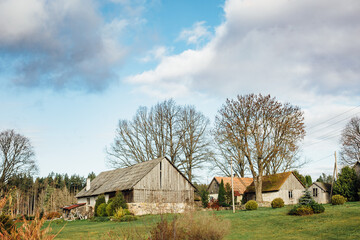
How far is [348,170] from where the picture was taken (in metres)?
35.4

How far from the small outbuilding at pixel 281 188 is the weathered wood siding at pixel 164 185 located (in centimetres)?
1098

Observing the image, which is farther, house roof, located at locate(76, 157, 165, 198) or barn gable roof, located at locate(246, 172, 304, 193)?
barn gable roof, located at locate(246, 172, 304, 193)

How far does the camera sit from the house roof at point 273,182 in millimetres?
40688

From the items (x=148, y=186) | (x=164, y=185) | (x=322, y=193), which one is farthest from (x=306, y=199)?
(x=322, y=193)

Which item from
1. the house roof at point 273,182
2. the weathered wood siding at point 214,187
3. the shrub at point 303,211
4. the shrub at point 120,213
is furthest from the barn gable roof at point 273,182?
the shrub at point 120,213

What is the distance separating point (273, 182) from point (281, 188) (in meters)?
1.80

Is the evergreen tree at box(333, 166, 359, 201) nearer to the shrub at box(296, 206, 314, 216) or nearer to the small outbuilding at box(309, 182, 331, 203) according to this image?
the small outbuilding at box(309, 182, 331, 203)

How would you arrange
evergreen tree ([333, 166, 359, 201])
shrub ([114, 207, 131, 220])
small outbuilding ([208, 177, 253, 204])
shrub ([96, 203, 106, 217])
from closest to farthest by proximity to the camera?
shrub ([114, 207, 131, 220]), shrub ([96, 203, 106, 217]), evergreen tree ([333, 166, 359, 201]), small outbuilding ([208, 177, 253, 204])

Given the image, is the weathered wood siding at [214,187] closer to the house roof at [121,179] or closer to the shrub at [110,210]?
the house roof at [121,179]

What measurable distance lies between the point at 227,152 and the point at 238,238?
23.0 meters

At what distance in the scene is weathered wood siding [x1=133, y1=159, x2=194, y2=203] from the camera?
109 ft

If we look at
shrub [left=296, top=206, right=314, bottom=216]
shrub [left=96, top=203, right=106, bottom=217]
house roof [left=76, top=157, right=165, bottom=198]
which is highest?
house roof [left=76, top=157, right=165, bottom=198]

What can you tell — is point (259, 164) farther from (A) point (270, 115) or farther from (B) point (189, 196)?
(B) point (189, 196)

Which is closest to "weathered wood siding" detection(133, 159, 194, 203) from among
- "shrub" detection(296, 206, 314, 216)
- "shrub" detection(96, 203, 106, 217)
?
"shrub" detection(96, 203, 106, 217)
